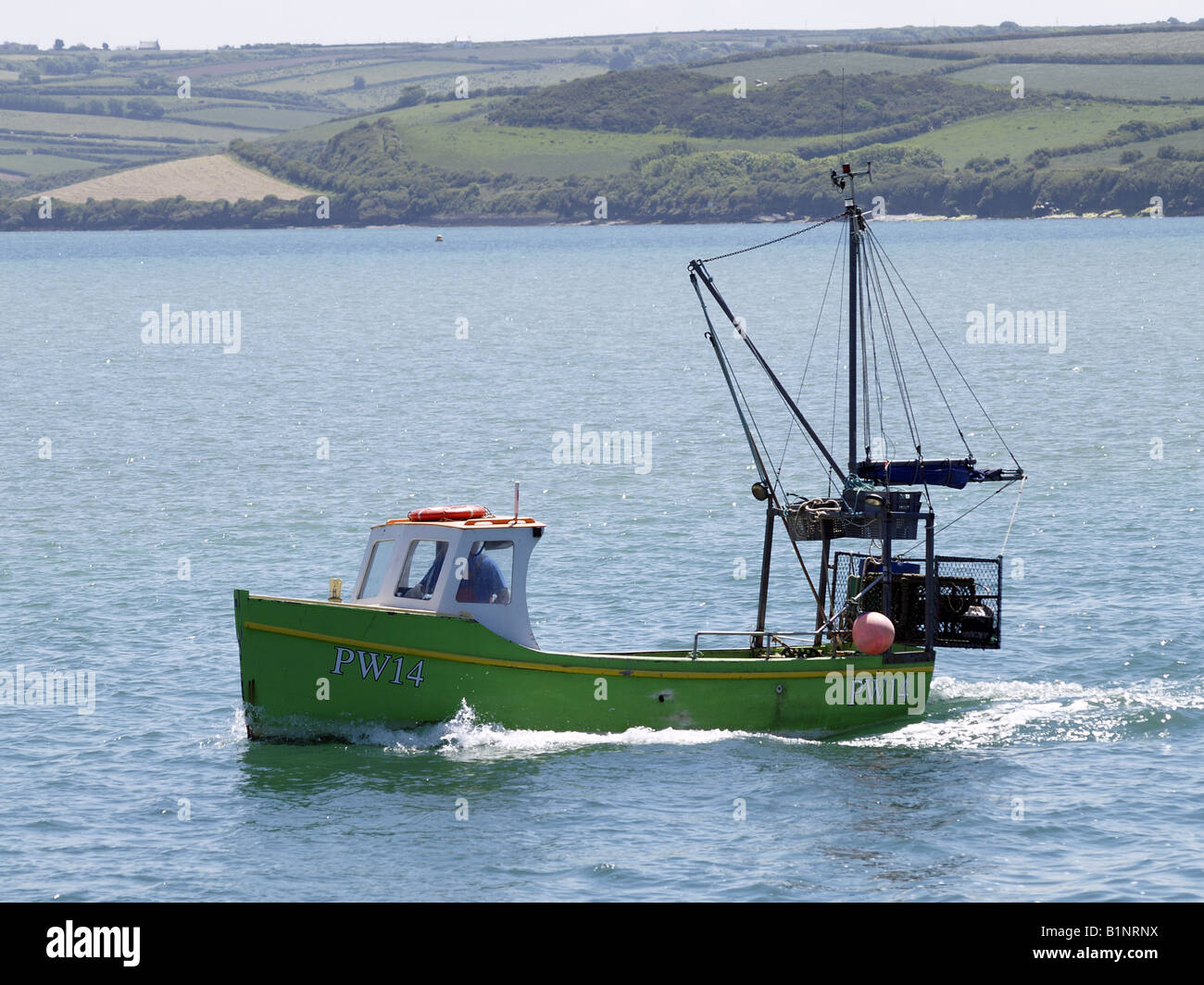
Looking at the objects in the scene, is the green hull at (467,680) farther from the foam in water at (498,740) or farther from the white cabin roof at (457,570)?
the white cabin roof at (457,570)

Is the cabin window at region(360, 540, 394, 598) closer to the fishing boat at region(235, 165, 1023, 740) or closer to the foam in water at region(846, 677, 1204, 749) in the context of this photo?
the fishing boat at region(235, 165, 1023, 740)

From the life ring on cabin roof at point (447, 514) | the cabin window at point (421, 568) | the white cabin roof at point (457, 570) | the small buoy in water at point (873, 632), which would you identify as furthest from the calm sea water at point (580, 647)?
the life ring on cabin roof at point (447, 514)

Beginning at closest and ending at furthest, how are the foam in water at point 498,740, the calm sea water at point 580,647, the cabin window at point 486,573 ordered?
1. the calm sea water at point 580,647
2. the foam in water at point 498,740
3. the cabin window at point 486,573

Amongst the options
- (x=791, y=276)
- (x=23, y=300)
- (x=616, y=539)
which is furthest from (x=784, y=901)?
(x=791, y=276)

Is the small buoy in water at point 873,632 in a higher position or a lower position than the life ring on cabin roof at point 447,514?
lower

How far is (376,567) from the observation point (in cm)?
2748

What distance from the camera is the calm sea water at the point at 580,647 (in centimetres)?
2278

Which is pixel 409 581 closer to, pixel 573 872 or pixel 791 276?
pixel 573 872

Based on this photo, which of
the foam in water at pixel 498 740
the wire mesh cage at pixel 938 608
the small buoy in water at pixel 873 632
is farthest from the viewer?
the wire mesh cage at pixel 938 608

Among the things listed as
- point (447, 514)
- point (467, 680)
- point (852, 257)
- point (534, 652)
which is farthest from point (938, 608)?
point (447, 514)

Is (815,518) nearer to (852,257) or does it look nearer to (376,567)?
(852,257)

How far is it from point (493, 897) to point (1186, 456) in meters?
40.2

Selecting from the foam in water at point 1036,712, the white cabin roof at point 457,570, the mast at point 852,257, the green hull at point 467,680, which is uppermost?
the mast at point 852,257

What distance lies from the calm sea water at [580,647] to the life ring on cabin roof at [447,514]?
3331 millimetres
